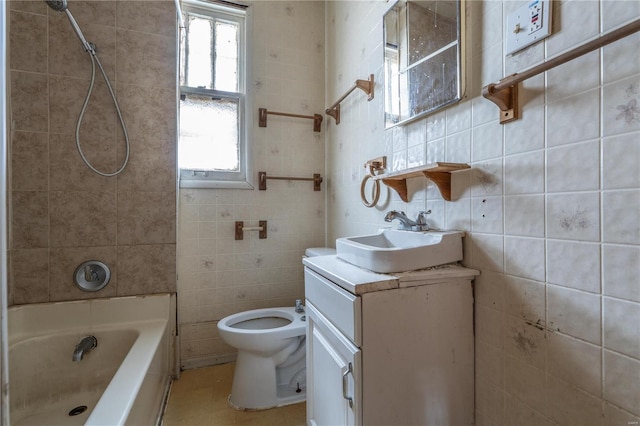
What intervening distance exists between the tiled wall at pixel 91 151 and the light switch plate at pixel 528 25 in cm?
169

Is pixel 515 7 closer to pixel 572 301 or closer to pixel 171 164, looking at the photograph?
pixel 572 301

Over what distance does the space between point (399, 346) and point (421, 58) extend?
3.79ft

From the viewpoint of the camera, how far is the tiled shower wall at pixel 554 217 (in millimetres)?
667

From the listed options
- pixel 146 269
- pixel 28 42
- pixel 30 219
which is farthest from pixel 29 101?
pixel 146 269

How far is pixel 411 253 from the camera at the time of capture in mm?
967

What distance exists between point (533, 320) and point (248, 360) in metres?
1.34

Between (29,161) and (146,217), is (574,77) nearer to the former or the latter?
(146,217)

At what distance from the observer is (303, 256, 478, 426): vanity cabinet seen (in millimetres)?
881

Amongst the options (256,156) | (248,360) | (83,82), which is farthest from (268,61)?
(248,360)

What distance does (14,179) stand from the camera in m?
1.51

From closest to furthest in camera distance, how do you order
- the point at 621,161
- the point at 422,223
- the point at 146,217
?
the point at 621,161, the point at 422,223, the point at 146,217

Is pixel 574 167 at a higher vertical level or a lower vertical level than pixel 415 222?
higher

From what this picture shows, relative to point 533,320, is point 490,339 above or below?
below

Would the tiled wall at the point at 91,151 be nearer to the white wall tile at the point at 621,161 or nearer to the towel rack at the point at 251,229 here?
the towel rack at the point at 251,229
